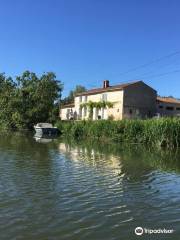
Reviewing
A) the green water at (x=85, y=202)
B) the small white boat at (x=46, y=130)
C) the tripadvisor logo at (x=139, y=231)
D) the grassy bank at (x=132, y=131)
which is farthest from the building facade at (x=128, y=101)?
the tripadvisor logo at (x=139, y=231)

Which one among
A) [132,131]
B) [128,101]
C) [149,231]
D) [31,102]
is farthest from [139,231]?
[31,102]

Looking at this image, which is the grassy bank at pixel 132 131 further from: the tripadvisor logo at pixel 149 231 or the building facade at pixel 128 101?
the tripadvisor logo at pixel 149 231

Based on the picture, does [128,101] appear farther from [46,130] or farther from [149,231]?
[149,231]

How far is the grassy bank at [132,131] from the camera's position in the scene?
144 feet

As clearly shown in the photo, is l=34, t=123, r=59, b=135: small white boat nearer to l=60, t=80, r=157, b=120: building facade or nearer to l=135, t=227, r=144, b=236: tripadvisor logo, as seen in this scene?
l=60, t=80, r=157, b=120: building facade

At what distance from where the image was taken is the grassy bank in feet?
144

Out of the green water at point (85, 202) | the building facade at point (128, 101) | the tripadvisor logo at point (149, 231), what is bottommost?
the tripadvisor logo at point (149, 231)

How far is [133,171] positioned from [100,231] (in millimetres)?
12223

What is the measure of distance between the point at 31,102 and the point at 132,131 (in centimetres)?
3494

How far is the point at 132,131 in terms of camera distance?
5050 cm

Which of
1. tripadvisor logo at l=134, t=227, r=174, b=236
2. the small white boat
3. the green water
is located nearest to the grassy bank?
the small white boat

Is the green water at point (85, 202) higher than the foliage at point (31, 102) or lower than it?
lower

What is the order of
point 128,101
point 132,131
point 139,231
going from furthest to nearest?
point 128,101, point 132,131, point 139,231

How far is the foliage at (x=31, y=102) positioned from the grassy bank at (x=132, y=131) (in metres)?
12.3
